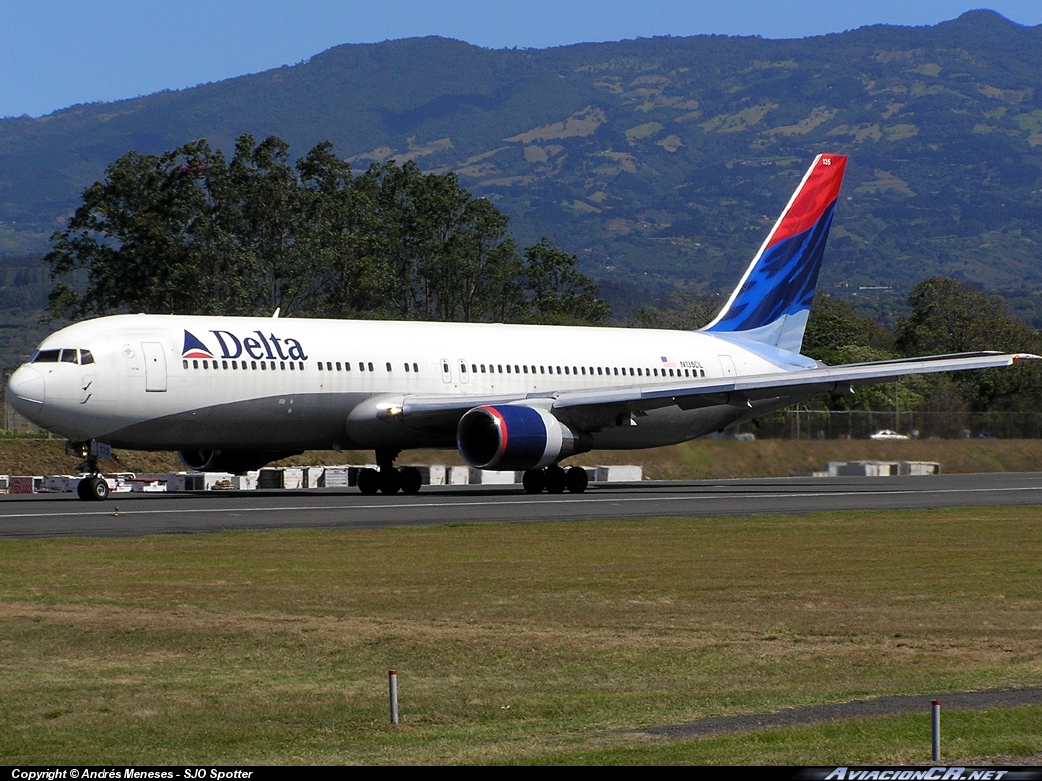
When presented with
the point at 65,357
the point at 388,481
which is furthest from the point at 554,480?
the point at 65,357

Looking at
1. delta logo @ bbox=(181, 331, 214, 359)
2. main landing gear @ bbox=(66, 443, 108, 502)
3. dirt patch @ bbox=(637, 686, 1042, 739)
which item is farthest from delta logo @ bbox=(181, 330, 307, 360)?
dirt patch @ bbox=(637, 686, 1042, 739)

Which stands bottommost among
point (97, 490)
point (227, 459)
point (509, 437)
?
point (97, 490)

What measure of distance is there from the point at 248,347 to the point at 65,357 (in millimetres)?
4410

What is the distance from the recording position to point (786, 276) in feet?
169

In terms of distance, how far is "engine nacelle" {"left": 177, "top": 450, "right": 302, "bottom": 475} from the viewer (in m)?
40.4

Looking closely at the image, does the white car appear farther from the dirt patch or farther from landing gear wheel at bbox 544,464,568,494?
the dirt patch

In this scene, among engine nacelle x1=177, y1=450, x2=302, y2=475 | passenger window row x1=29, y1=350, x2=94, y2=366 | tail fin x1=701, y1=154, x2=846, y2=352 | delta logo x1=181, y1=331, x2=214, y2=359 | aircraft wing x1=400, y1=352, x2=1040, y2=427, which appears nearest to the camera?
passenger window row x1=29, y1=350, x2=94, y2=366

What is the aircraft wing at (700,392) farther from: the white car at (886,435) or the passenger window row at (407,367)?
the white car at (886,435)

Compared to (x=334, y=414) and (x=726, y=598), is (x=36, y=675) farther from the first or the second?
(x=334, y=414)

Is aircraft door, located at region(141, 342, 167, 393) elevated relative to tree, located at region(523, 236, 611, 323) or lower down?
lower down

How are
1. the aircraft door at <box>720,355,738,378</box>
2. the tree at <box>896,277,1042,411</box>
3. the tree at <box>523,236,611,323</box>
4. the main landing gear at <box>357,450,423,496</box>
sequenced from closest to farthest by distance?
the main landing gear at <box>357,450,423,496</box>, the aircraft door at <box>720,355,738,378</box>, the tree at <box>896,277,1042,411</box>, the tree at <box>523,236,611,323</box>

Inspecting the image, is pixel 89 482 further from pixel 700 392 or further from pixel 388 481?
pixel 700 392

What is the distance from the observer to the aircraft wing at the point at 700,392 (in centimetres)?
3969

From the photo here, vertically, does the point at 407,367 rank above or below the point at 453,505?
above
